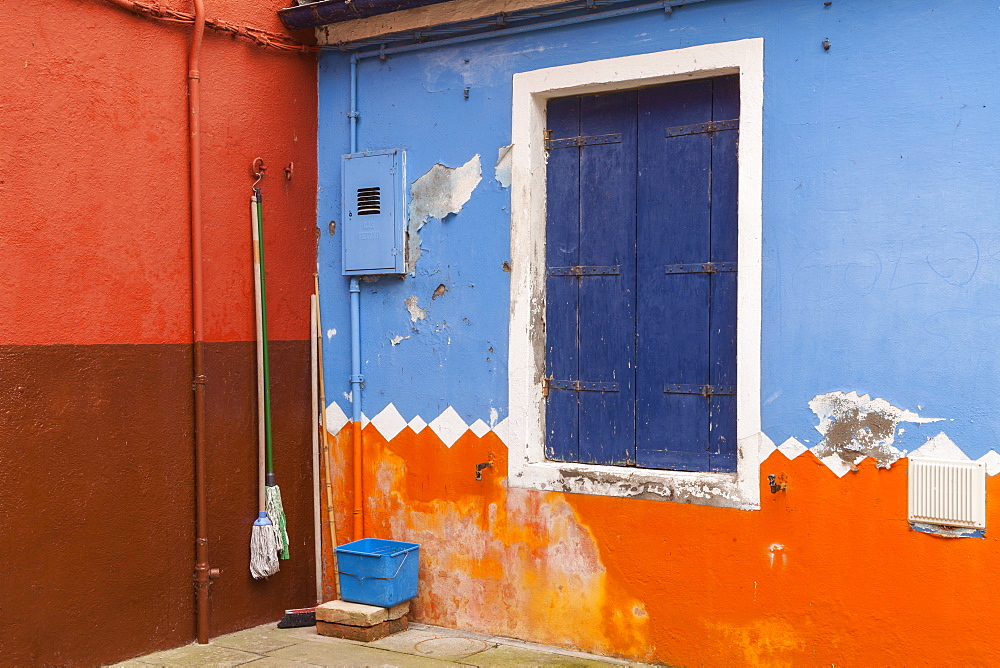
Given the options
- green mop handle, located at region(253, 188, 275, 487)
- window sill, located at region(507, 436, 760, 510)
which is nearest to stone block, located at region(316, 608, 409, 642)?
green mop handle, located at region(253, 188, 275, 487)

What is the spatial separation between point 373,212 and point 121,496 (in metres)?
2.11

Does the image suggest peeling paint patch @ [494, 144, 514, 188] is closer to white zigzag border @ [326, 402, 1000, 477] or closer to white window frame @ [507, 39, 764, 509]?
white window frame @ [507, 39, 764, 509]

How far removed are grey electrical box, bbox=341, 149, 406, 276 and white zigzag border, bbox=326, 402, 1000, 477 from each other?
0.87 metres

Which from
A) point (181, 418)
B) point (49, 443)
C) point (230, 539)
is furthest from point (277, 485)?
point (49, 443)

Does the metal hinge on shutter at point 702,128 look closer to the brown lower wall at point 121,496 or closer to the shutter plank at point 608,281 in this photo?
the shutter plank at point 608,281

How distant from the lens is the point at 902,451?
4273 millimetres

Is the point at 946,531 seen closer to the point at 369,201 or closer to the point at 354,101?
the point at 369,201

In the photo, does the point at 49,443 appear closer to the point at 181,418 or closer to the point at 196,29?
the point at 181,418

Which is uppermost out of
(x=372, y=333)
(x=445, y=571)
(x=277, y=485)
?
(x=372, y=333)

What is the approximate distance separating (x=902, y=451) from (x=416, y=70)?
11.1ft

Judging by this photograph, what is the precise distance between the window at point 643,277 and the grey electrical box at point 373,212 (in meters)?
0.92

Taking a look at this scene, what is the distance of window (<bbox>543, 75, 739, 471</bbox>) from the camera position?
4.82 metres

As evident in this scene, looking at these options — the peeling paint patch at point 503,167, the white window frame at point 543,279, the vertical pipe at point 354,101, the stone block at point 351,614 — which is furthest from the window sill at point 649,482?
the vertical pipe at point 354,101

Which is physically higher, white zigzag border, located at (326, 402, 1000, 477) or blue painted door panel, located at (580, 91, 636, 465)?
blue painted door panel, located at (580, 91, 636, 465)
